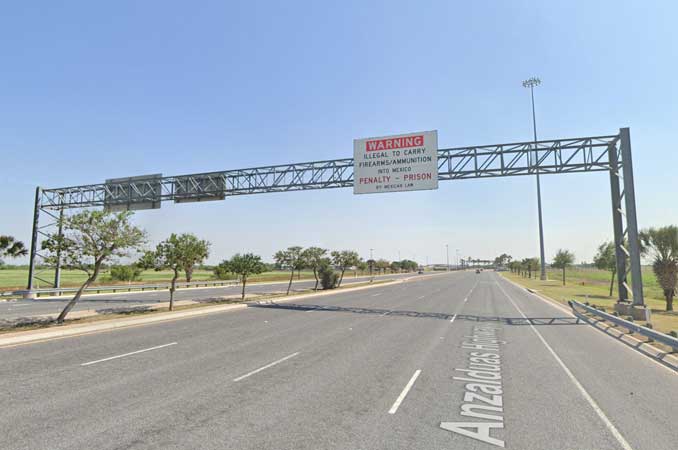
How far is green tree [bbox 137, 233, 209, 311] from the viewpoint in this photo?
20969 mm

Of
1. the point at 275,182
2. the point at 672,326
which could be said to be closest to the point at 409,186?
the point at 275,182

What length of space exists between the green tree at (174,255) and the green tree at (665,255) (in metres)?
30.3

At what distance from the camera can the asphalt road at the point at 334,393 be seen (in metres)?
5.26

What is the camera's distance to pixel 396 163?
70.1ft

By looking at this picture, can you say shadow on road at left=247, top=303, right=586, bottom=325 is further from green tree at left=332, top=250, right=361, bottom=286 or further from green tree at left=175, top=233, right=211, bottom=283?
green tree at left=332, top=250, right=361, bottom=286

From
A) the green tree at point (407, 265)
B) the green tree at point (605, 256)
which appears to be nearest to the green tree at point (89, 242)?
the green tree at point (605, 256)

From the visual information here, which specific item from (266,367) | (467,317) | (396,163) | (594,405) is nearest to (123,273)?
(396,163)

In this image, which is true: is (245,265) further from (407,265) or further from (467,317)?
(407,265)

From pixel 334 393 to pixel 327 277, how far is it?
3528 cm

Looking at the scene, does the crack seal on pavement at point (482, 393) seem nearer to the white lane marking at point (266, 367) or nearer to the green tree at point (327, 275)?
the white lane marking at point (266, 367)

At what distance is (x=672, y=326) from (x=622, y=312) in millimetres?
2615

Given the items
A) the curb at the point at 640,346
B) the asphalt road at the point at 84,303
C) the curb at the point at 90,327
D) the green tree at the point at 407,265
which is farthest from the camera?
the green tree at the point at 407,265

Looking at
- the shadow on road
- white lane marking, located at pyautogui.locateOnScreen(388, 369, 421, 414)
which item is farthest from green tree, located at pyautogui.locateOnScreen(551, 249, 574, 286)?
white lane marking, located at pyautogui.locateOnScreen(388, 369, 421, 414)

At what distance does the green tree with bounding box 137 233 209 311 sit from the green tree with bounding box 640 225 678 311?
30.3m
